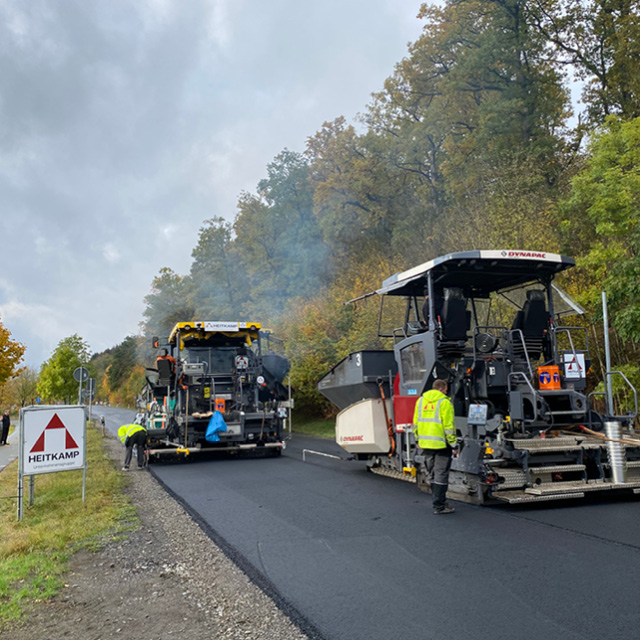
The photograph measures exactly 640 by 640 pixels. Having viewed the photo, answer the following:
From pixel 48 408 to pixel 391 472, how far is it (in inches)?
201

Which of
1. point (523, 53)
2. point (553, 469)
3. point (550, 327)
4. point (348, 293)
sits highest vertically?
point (523, 53)

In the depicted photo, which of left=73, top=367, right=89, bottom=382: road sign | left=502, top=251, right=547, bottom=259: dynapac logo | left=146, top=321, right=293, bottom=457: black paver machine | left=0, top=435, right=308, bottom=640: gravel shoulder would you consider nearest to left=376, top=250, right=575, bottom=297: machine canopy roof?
left=502, top=251, right=547, bottom=259: dynapac logo

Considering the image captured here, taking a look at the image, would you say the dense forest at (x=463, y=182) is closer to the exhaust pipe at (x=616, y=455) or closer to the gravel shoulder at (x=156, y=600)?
the exhaust pipe at (x=616, y=455)

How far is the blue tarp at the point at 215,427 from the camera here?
13.5m

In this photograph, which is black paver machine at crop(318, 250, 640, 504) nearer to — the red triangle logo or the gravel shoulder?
the gravel shoulder

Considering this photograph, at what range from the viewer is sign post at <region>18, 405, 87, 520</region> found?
7.99 meters

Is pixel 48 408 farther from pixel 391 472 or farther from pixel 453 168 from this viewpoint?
pixel 453 168

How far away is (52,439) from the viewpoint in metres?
8.28

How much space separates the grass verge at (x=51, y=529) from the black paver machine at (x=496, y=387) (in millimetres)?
3880

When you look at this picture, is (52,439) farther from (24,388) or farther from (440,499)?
(24,388)

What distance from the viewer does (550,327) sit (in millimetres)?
8969

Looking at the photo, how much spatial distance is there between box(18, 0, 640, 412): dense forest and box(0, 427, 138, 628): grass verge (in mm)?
9118

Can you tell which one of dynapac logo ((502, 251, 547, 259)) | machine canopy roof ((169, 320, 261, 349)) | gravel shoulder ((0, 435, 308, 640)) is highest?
dynapac logo ((502, 251, 547, 259))

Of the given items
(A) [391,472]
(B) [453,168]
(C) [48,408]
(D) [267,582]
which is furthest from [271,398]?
(B) [453,168]
